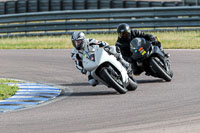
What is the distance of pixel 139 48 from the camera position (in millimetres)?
11688

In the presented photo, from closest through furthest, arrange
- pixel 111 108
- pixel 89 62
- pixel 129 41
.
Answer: pixel 111 108 < pixel 89 62 < pixel 129 41

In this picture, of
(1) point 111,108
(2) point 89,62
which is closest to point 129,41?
(2) point 89,62

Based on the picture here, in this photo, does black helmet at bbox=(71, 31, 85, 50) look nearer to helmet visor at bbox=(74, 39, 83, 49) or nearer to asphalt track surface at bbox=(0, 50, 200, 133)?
helmet visor at bbox=(74, 39, 83, 49)

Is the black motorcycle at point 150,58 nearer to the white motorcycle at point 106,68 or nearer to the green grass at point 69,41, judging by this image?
the white motorcycle at point 106,68

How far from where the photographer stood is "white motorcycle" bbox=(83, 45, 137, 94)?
10.3m

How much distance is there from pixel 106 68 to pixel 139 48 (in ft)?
5.13

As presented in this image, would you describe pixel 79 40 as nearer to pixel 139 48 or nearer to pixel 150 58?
pixel 139 48

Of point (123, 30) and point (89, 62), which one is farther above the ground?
point (123, 30)

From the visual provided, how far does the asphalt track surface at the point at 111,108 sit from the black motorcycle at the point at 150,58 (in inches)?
9.5

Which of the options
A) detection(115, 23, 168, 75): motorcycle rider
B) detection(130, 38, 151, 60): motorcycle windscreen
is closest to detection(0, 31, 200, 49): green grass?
detection(115, 23, 168, 75): motorcycle rider

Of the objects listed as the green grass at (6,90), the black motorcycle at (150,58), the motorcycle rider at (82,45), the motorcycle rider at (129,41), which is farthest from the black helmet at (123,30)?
the green grass at (6,90)

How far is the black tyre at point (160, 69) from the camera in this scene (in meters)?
11.7

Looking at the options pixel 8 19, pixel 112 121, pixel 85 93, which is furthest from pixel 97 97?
pixel 8 19

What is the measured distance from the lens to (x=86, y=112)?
8.65 meters
